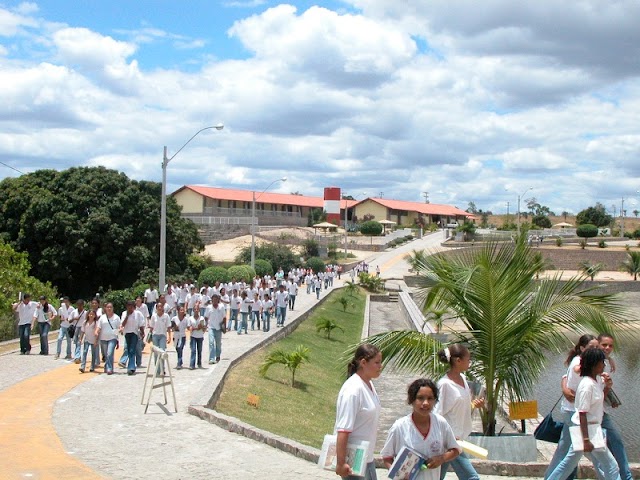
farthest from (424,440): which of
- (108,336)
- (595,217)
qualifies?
(595,217)

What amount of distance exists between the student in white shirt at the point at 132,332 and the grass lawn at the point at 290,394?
1878mm

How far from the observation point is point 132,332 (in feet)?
50.8

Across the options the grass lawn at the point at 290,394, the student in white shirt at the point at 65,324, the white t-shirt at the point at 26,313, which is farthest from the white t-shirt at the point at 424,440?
the white t-shirt at the point at 26,313

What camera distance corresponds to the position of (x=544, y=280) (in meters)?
10.6

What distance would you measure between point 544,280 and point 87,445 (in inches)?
243

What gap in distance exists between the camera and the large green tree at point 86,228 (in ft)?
137

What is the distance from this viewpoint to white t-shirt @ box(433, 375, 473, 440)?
643 cm

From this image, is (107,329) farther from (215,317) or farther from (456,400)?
(456,400)

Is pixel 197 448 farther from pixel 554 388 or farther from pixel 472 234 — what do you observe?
pixel 472 234

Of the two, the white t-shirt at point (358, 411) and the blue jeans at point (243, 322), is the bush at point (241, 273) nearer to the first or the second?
the blue jeans at point (243, 322)

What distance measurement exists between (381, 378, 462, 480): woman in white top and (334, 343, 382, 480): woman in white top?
0.18 metres

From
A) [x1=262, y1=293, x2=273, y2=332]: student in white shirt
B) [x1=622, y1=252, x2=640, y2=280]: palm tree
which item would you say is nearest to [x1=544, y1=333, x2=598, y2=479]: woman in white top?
[x1=262, y1=293, x2=273, y2=332]: student in white shirt

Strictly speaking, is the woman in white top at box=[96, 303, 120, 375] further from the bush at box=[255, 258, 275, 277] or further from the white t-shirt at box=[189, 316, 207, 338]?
the bush at box=[255, 258, 275, 277]

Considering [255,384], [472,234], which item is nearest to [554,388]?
[255,384]
